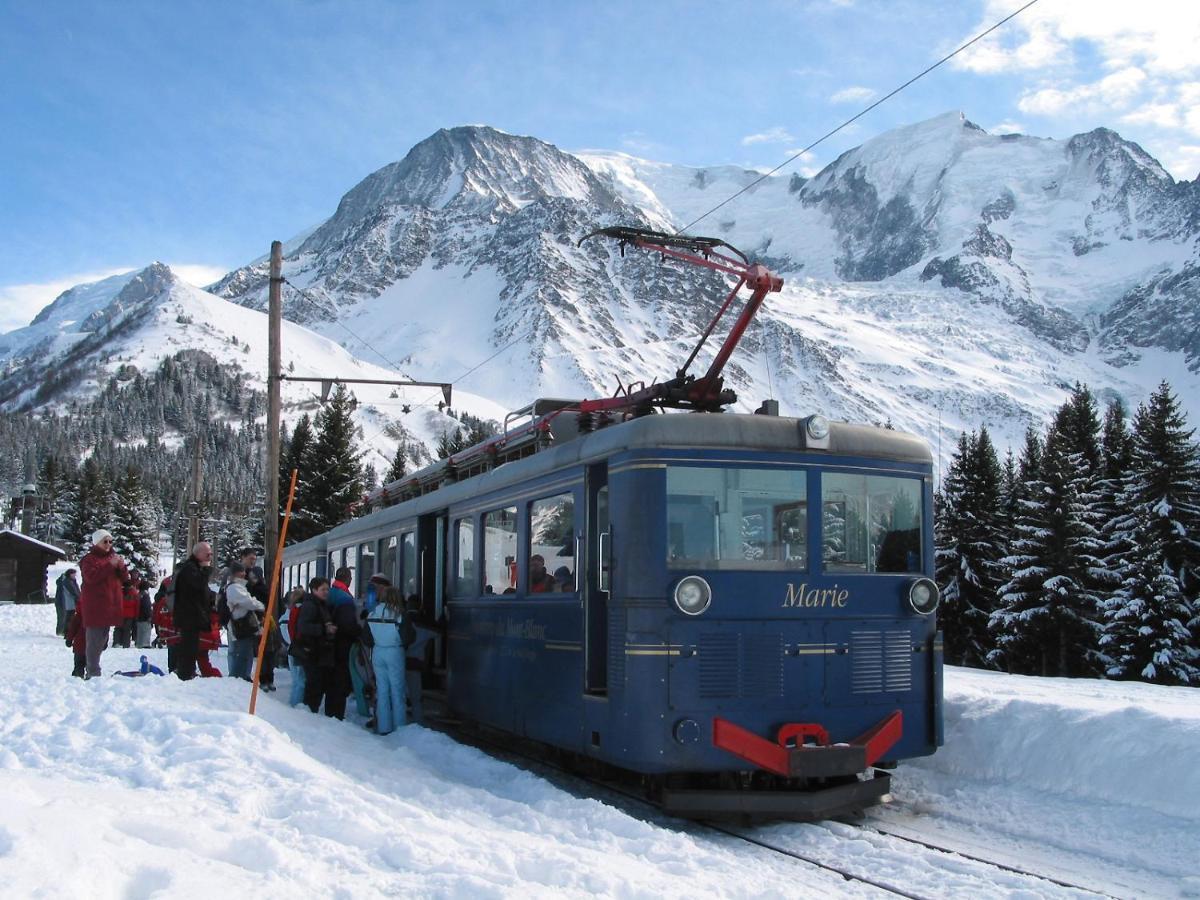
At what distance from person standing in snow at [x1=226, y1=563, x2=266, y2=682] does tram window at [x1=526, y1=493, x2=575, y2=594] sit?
15.0ft

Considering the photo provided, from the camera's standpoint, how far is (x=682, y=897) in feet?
19.5

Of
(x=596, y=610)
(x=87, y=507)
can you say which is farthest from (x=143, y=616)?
(x=87, y=507)

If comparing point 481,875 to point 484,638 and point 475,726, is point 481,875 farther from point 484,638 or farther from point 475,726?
point 475,726

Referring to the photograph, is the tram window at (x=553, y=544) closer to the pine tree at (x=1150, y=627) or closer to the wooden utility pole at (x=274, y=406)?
the wooden utility pole at (x=274, y=406)

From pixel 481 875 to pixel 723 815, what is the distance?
3.56 metres

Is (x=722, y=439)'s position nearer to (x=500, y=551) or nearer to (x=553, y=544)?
(x=553, y=544)

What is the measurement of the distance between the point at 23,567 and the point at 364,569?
156 ft

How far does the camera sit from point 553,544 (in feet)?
33.1

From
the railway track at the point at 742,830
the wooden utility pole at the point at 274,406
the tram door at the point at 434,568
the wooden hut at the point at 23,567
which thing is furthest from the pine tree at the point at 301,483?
the railway track at the point at 742,830

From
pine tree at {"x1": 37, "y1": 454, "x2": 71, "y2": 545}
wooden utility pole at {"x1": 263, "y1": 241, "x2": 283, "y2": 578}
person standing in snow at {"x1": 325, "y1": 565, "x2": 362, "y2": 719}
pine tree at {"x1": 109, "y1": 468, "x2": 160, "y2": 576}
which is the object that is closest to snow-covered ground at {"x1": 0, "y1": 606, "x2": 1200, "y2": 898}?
person standing in snow at {"x1": 325, "y1": 565, "x2": 362, "y2": 719}

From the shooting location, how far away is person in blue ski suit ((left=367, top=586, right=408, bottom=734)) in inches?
481

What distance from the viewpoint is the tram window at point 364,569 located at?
16.5 metres

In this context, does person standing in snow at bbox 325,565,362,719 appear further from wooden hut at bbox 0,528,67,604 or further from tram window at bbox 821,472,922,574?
wooden hut at bbox 0,528,67,604

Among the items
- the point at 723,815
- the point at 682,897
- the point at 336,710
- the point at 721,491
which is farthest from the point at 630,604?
the point at 336,710
